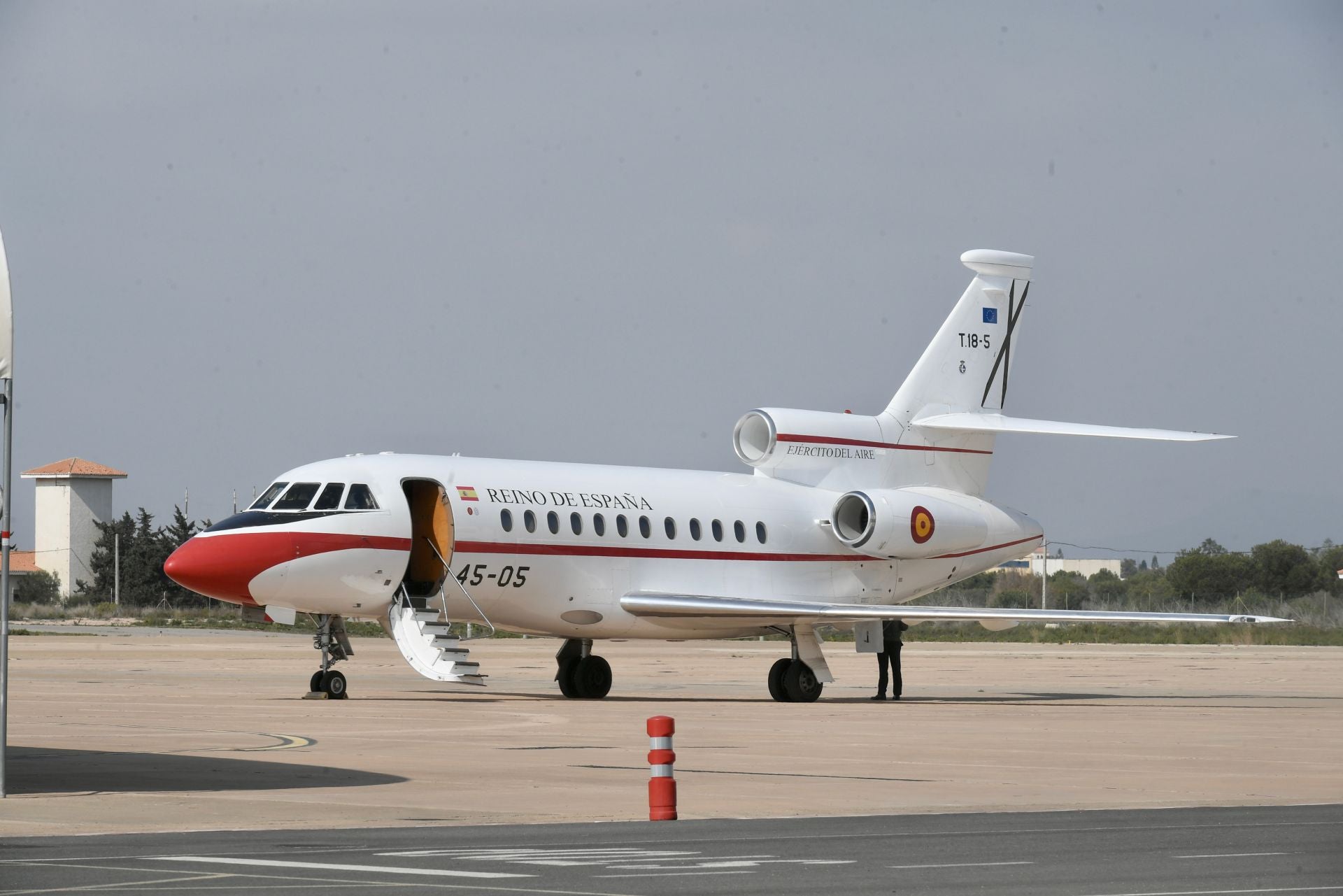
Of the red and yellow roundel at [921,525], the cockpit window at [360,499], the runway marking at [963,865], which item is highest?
the cockpit window at [360,499]

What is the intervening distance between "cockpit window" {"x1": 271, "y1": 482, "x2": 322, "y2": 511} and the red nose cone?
908 millimetres

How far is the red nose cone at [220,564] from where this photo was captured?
28.7m

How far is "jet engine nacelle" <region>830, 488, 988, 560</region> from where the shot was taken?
1393 inches

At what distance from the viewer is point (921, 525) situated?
35844mm

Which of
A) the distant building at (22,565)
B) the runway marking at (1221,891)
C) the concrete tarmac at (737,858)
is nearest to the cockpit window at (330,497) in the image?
the concrete tarmac at (737,858)

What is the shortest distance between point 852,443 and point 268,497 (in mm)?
11606

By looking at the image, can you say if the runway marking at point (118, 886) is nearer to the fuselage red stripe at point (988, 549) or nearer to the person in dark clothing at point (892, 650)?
the person in dark clothing at point (892, 650)

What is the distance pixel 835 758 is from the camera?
67.0 feet

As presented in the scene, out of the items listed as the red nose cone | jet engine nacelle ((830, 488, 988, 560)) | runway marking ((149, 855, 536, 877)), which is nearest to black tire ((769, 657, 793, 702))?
jet engine nacelle ((830, 488, 988, 560))

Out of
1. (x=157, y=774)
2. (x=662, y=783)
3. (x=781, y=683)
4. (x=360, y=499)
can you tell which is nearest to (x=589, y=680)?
(x=781, y=683)

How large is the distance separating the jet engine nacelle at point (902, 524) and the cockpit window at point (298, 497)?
400 inches

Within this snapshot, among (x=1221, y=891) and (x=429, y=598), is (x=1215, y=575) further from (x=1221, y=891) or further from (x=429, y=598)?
(x=1221, y=891)

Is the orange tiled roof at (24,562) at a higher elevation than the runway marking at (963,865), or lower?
higher

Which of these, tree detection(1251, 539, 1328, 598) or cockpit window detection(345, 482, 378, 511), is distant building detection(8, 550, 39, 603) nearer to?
tree detection(1251, 539, 1328, 598)
